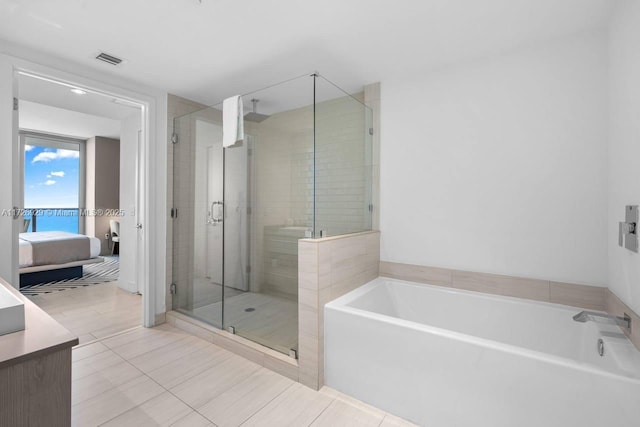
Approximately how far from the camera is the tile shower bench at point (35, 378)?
0.83m

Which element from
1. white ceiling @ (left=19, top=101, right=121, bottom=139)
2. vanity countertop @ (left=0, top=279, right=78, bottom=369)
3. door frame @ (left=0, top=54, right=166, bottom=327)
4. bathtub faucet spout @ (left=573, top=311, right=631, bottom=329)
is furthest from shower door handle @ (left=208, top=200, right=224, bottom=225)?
white ceiling @ (left=19, top=101, right=121, bottom=139)

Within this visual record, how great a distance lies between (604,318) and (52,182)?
8.75m

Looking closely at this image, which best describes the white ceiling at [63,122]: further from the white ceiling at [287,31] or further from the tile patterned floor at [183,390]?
the tile patterned floor at [183,390]

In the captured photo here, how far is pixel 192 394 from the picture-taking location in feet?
6.09

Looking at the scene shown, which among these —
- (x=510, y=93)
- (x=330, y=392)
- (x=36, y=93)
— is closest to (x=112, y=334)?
(x=330, y=392)

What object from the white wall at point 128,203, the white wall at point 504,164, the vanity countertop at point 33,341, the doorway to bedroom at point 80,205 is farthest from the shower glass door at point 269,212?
the white wall at point 128,203

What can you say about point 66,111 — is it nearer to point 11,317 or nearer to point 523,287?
point 11,317

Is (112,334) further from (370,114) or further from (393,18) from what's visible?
(393,18)

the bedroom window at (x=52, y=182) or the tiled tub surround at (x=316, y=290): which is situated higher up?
the bedroom window at (x=52, y=182)

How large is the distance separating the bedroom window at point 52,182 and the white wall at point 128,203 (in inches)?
132

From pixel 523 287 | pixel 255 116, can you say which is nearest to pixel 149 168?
pixel 255 116

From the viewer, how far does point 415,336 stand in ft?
5.32

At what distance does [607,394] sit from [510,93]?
6.07ft

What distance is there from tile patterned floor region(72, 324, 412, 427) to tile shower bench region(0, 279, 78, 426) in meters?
0.89
